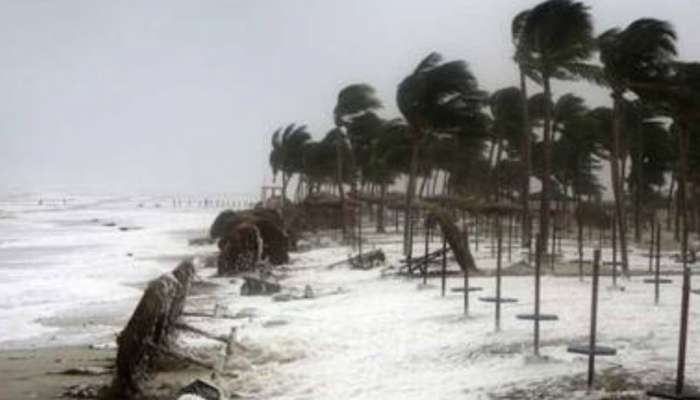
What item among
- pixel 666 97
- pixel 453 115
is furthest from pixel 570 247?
pixel 666 97

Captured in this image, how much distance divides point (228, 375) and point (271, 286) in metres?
10.6

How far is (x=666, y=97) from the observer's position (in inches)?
1140

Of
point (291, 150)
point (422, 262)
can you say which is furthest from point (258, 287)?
point (291, 150)

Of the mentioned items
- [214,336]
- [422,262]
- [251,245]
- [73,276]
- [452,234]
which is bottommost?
[73,276]

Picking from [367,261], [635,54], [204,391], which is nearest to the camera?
[204,391]

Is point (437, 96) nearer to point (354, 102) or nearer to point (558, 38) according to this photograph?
point (558, 38)

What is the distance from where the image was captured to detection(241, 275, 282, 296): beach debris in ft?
75.7

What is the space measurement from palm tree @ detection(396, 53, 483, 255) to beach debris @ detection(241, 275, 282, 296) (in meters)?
15.1

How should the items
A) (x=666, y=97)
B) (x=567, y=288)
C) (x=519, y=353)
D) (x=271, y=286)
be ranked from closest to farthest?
Result: (x=519, y=353) → (x=567, y=288) → (x=271, y=286) → (x=666, y=97)

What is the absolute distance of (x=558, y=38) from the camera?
32406 mm

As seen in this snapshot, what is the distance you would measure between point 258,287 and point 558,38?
51.9 ft

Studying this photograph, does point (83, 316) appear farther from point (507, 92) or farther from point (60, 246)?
point (507, 92)

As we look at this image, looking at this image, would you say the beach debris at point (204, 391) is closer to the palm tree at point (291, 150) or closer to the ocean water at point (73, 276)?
the ocean water at point (73, 276)

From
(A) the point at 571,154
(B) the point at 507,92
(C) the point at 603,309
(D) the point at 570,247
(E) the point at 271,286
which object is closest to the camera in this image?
(C) the point at 603,309
